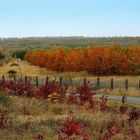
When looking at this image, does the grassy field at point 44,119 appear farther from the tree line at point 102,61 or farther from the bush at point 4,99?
the tree line at point 102,61

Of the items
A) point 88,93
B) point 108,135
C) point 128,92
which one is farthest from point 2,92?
point 128,92

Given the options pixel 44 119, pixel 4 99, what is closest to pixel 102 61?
pixel 4 99

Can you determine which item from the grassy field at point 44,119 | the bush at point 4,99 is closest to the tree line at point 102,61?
the bush at point 4,99

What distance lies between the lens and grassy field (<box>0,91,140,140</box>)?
1483 centimetres

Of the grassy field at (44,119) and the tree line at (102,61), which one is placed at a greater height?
the grassy field at (44,119)

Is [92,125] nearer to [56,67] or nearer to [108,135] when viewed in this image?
[108,135]

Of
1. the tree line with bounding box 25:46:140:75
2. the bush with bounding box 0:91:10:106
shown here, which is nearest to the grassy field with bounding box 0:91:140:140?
the bush with bounding box 0:91:10:106

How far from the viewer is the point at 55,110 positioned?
21047mm

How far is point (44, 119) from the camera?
17406 mm

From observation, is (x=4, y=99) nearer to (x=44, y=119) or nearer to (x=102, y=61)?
(x=44, y=119)

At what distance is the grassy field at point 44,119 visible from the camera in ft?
48.6

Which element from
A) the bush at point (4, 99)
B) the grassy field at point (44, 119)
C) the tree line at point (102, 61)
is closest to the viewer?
the grassy field at point (44, 119)

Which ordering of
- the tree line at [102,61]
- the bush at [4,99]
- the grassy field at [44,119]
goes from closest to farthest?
the grassy field at [44,119], the bush at [4,99], the tree line at [102,61]

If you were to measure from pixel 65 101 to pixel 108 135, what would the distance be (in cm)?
1112
